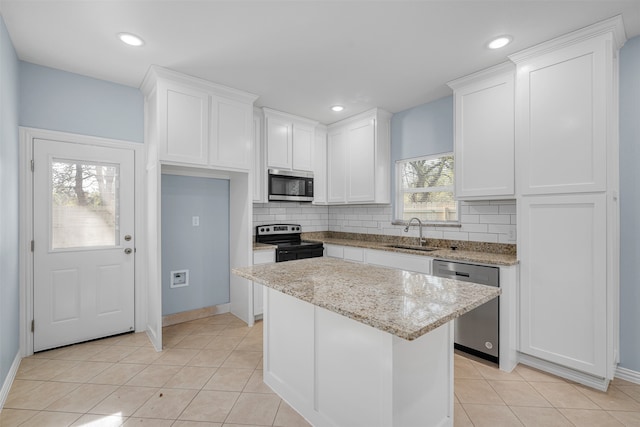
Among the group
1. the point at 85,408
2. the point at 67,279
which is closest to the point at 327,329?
the point at 85,408

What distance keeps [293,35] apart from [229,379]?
Answer: 2616mm

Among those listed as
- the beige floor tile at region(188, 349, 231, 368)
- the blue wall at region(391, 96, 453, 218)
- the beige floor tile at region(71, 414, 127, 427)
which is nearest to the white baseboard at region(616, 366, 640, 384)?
the blue wall at region(391, 96, 453, 218)

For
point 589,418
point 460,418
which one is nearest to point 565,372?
point 589,418

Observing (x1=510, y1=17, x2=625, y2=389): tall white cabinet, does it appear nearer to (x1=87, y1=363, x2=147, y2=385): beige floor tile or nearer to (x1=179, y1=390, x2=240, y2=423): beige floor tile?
(x1=179, y1=390, x2=240, y2=423): beige floor tile

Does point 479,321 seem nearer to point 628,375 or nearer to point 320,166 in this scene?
point 628,375

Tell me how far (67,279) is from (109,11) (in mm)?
2340

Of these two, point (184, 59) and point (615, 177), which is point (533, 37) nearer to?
point (615, 177)

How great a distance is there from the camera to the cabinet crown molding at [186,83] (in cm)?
278

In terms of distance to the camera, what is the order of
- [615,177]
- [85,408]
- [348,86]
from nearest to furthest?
[85,408], [615,177], [348,86]

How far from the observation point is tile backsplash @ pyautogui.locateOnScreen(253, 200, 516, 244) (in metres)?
3.01

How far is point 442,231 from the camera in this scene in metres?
3.52

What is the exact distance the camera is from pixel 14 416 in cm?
191

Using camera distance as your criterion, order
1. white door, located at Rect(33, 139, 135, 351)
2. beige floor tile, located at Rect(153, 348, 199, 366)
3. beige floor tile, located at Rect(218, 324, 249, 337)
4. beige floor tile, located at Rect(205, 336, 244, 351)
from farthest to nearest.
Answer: beige floor tile, located at Rect(218, 324, 249, 337) < beige floor tile, located at Rect(205, 336, 244, 351) < white door, located at Rect(33, 139, 135, 351) < beige floor tile, located at Rect(153, 348, 199, 366)

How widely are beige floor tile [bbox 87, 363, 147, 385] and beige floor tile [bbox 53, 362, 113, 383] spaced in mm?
53
